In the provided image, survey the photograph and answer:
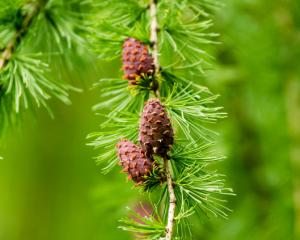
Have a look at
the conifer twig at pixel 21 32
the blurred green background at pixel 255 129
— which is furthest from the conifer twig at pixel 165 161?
the blurred green background at pixel 255 129

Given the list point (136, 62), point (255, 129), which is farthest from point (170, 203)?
point (255, 129)

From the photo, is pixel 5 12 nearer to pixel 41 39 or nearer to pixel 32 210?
pixel 41 39

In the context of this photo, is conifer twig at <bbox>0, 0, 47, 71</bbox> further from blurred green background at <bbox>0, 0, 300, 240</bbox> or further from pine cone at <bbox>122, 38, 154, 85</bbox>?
blurred green background at <bbox>0, 0, 300, 240</bbox>

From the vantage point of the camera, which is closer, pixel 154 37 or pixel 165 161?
pixel 165 161

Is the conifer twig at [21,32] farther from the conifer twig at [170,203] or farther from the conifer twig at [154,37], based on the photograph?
the conifer twig at [170,203]

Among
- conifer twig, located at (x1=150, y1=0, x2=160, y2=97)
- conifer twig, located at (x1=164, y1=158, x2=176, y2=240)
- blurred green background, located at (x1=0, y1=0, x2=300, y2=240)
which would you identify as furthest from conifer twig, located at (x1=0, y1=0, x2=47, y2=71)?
blurred green background, located at (x1=0, y1=0, x2=300, y2=240)

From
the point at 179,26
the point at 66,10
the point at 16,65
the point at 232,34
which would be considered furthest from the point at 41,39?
the point at 232,34

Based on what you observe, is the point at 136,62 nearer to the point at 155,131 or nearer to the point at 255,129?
the point at 155,131
